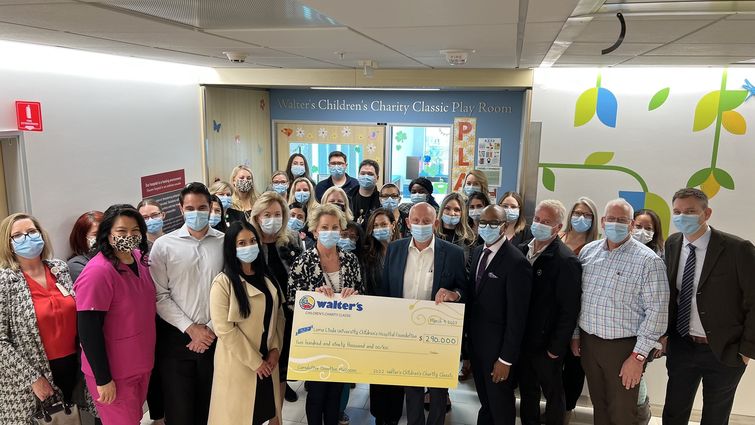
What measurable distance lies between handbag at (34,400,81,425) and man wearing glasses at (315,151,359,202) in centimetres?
282

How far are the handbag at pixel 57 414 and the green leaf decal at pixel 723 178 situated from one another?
5.41 meters

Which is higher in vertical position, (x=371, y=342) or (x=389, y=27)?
(x=389, y=27)

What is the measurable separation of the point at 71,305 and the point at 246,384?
3.68ft

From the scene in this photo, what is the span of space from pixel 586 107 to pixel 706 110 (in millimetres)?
1021

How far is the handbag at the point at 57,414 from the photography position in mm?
2838

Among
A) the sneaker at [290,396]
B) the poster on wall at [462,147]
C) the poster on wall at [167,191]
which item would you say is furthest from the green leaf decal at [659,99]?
the poster on wall at [167,191]

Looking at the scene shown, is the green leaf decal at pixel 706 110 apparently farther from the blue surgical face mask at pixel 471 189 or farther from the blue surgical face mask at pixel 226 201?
the blue surgical face mask at pixel 226 201

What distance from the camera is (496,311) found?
3053 millimetres

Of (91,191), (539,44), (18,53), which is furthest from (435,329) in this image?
(18,53)

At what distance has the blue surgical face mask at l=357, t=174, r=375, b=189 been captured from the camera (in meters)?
4.75

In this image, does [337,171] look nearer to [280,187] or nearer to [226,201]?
[280,187]

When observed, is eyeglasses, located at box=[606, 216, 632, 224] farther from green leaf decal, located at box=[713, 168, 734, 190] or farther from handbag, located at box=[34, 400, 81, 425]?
handbag, located at box=[34, 400, 81, 425]

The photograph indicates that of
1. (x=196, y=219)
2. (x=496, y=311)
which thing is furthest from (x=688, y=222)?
(x=196, y=219)

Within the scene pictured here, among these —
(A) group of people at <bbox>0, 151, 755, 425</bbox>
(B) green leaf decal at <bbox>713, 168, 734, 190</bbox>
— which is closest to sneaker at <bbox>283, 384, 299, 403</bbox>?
(A) group of people at <bbox>0, 151, 755, 425</bbox>
